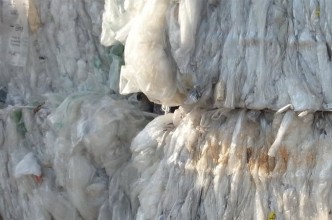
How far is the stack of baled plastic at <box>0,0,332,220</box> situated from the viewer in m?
1.35

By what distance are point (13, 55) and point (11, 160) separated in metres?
0.33

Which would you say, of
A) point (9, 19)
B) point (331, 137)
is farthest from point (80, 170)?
point (331, 137)

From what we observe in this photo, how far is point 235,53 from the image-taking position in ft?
4.61

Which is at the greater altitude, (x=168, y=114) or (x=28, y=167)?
(x=168, y=114)

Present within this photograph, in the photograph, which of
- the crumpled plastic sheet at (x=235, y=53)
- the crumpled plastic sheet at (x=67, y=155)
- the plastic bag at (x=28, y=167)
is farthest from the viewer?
the plastic bag at (x=28, y=167)

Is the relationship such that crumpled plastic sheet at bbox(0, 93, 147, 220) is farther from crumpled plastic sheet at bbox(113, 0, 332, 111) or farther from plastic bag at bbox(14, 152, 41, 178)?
crumpled plastic sheet at bbox(113, 0, 332, 111)

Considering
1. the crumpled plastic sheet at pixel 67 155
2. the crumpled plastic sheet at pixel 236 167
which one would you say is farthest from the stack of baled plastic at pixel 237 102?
the crumpled plastic sheet at pixel 67 155

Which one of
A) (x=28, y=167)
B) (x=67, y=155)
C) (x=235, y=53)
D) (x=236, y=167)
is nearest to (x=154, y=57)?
(x=235, y=53)

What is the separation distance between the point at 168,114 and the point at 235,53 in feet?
1.09

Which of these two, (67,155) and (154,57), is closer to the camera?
(154,57)

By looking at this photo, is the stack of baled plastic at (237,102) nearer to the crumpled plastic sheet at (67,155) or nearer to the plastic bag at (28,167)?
the crumpled plastic sheet at (67,155)

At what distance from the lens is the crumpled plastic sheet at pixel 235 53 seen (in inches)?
52.4

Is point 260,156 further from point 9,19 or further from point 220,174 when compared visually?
point 9,19

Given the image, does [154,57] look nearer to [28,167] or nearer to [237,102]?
[237,102]
